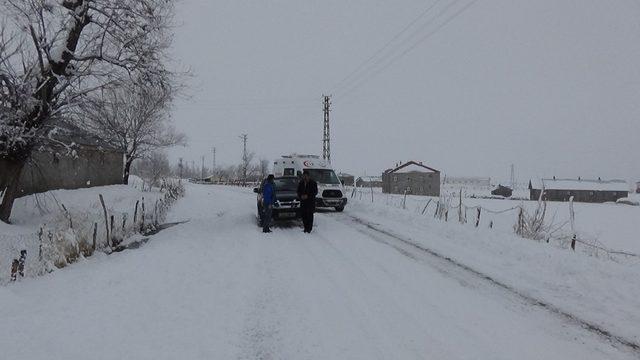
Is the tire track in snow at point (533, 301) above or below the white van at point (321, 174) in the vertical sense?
below

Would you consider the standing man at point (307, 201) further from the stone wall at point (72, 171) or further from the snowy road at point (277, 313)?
the stone wall at point (72, 171)

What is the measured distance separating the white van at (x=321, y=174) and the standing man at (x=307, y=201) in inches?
180

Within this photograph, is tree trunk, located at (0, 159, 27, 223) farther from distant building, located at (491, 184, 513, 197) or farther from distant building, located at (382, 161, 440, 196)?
distant building, located at (491, 184, 513, 197)

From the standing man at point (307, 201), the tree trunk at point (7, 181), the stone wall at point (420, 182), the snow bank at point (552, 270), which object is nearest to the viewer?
the snow bank at point (552, 270)

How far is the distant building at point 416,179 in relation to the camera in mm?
69750

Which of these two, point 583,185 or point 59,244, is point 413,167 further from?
point 59,244

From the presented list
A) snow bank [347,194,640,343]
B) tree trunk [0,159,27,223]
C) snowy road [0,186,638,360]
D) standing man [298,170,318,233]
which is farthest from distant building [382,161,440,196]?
snowy road [0,186,638,360]

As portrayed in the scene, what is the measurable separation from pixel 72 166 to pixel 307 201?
1834cm

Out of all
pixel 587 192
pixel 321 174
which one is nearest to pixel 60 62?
pixel 321 174

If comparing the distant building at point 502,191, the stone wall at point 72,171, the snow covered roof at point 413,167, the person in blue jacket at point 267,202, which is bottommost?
the distant building at point 502,191

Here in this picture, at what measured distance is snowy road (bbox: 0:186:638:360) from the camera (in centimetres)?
434

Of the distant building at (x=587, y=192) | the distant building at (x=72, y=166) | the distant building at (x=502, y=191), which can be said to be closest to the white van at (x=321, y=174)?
the distant building at (x=72, y=166)

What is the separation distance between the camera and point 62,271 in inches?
311

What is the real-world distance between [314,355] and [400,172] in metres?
68.4
